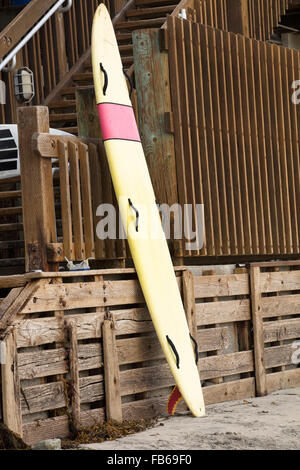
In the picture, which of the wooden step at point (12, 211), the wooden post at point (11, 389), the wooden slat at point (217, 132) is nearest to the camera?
the wooden post at point (11, 389)

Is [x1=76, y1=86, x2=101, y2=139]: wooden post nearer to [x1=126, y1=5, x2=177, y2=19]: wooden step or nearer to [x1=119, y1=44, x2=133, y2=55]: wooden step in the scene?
[x1=119, y1=44, x2=133, y2=55]: wooden step

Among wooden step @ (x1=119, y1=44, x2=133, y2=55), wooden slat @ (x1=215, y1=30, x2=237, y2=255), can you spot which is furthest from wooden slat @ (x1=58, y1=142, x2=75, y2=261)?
wooden step @ (x1=119, y1=44, x2=133, y2=55)

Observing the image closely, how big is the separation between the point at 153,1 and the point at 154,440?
5.66m

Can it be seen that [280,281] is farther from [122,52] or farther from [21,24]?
[21,24]

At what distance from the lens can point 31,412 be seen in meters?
5.52

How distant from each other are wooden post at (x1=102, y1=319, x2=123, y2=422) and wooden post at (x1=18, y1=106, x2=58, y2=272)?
551 mm

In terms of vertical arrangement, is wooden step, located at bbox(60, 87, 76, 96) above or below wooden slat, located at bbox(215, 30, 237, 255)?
above

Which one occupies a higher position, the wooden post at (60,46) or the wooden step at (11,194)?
the wooden post at (60,46)

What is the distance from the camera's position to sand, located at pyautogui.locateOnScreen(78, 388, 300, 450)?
5.45 m

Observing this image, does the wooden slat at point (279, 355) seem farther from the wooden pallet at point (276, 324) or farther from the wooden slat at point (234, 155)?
the wooden slat at point (234, 155)

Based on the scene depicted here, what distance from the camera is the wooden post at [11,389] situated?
5.30 metres

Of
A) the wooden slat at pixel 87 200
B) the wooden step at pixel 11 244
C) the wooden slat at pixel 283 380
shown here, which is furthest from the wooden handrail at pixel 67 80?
the wooden slat at pixel 283 380

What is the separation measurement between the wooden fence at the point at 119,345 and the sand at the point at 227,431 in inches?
12.0
